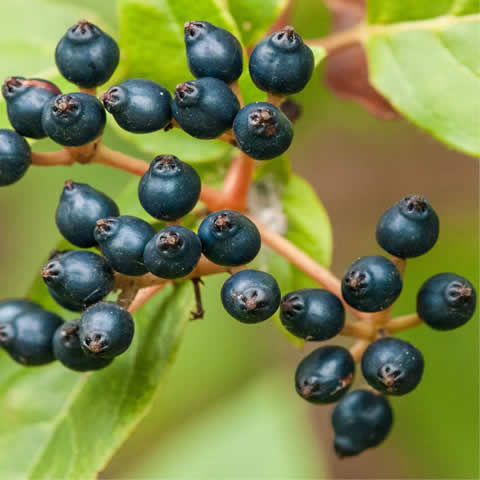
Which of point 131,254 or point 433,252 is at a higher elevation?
point 433,252

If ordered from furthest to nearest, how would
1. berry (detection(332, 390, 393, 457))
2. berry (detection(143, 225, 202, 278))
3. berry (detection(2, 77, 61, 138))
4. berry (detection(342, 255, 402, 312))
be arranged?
berry (detection(332, 390, 393, 457)) → berry (detection(2, 77, 61, 138)) → berry (detection(342, 255, 402, 312)) → berry (detection(143, 225, 202, 278))

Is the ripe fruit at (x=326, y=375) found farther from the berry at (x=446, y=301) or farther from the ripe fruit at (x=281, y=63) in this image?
the ripe fruit at (x=281, y=63)

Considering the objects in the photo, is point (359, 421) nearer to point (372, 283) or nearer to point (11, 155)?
point (372, 283)

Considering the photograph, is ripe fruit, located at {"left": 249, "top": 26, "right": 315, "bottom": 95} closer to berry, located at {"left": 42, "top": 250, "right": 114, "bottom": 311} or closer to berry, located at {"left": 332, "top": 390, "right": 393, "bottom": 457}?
berry, located at {"left": 42, "top": 250, "right": 114, "bottom": 311}

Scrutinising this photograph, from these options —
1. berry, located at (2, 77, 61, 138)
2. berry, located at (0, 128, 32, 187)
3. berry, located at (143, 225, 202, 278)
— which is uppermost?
berry, located at (2, 77, 61, 138)

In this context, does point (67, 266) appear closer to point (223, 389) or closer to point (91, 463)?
point (91, 463)

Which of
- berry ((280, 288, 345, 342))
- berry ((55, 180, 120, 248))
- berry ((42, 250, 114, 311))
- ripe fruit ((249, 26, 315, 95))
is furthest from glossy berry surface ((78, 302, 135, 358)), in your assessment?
ripe fruit ((249, 26, 315, 95))

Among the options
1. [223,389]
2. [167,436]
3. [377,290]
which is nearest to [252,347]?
[223,389]
